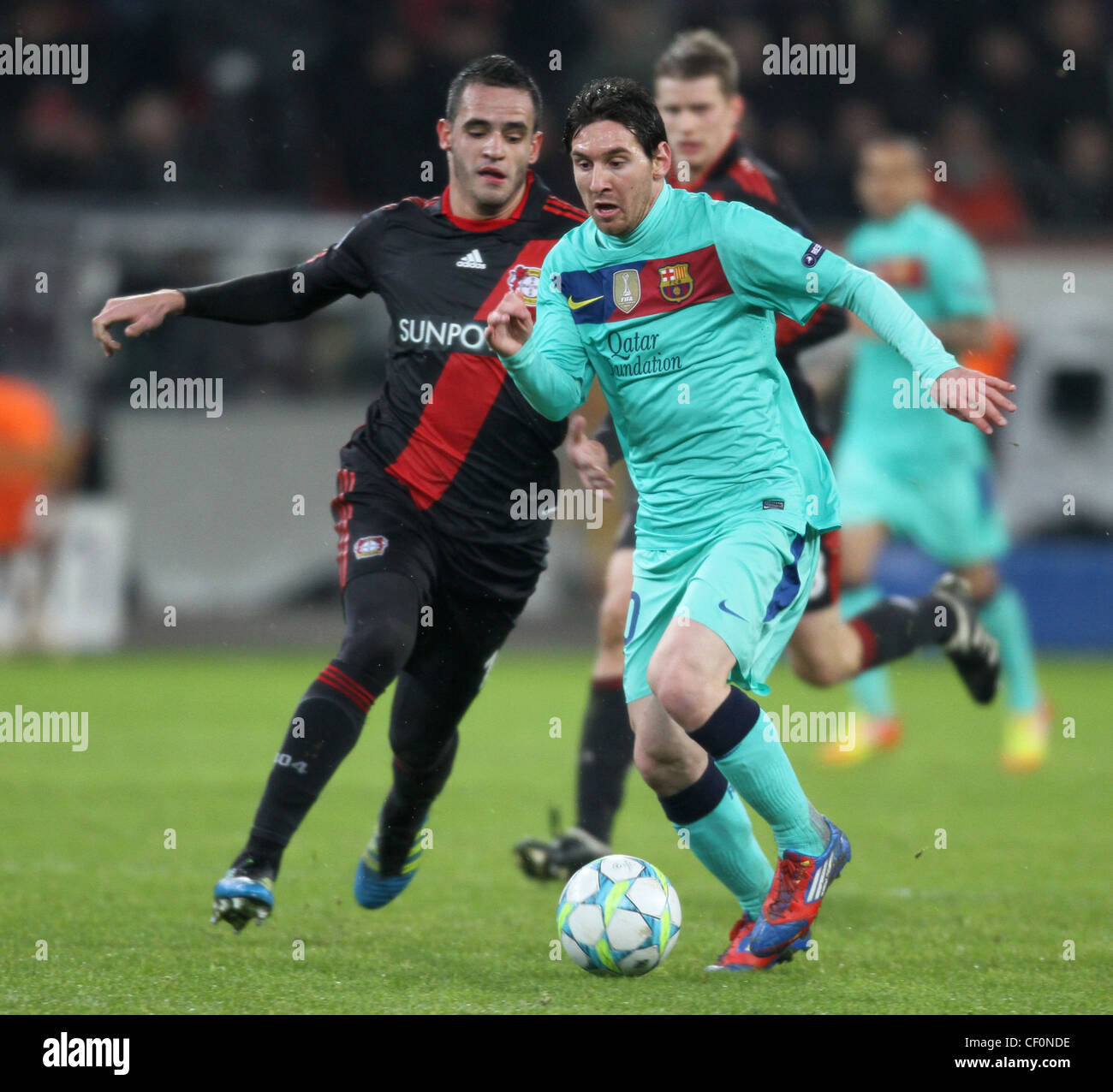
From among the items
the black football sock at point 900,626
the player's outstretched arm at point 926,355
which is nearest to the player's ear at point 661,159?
the player's outstretched arm at point 926,355

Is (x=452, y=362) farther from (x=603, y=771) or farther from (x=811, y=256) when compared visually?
(x=603, y=771)

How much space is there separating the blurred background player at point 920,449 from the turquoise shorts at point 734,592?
4272mm

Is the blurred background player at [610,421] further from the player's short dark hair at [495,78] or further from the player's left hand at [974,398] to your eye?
the player's left hand at [974,398]

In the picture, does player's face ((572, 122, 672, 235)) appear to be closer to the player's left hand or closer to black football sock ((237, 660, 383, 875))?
the player's left hand

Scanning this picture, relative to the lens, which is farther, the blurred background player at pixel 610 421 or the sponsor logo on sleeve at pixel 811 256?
the blurred background player at pixel 610 421

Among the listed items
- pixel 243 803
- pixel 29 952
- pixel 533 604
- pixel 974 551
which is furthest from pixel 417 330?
pixel 533 604

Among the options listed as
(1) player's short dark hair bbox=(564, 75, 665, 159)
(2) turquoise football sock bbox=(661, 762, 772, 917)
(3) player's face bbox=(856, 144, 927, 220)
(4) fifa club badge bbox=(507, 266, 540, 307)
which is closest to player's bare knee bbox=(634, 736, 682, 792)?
(2) turquoise football sock bbox=(661, 762, 772, 917)

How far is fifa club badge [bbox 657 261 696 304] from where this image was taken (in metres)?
4.38

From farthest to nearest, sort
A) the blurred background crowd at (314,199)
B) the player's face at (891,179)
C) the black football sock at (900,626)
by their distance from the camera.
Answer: the blurred background crowd at (314,199) < the player's face at (891,179) < the black football sock at (900,626)

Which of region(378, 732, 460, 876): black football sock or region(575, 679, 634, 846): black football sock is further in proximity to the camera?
region(575, 679, 634, 846): black football sock

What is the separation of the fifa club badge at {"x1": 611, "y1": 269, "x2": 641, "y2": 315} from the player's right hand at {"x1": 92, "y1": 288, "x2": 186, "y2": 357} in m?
1.30

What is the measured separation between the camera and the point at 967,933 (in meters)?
4.87

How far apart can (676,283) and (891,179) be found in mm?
4943

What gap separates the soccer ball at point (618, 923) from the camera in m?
4.26
